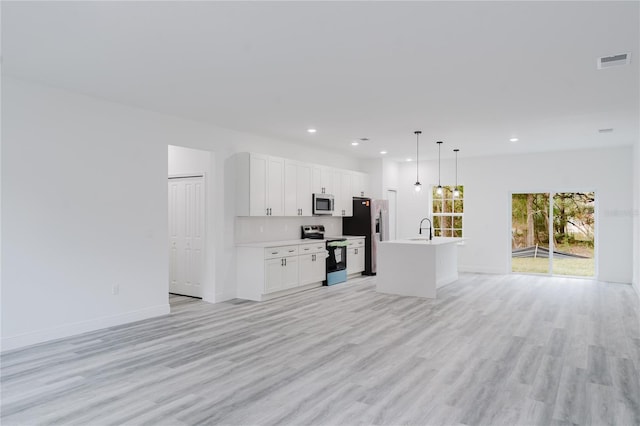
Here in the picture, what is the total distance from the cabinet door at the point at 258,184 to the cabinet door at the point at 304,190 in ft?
2.98

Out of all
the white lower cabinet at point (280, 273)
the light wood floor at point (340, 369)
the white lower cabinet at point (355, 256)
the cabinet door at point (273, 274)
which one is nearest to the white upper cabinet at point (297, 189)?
the white lower cabinet at point (280, 273)

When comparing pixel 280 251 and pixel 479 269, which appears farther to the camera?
pixel 479 269

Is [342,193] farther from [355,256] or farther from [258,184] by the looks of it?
[258,184]

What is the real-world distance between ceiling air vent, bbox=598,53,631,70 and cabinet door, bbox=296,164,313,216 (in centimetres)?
489

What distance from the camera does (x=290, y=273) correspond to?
6.91m

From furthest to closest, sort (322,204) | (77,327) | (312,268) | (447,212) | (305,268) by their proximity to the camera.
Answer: (447,212) → (322,204) → (312,268) → (305,268) → (77,327)

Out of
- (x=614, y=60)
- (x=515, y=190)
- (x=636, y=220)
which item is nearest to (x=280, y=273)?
(x=614, y=60)

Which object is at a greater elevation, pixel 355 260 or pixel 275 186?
pixel 275 186

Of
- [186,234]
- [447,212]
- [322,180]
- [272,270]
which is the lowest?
[272,270]

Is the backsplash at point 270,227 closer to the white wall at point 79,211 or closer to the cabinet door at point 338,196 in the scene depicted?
the cabinet door at point 338,196

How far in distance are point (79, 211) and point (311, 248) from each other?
3780 mm

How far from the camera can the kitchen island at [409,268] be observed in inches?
264

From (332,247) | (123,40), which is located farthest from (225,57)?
(332,247)

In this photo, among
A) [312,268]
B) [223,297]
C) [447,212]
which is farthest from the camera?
[447,212]
